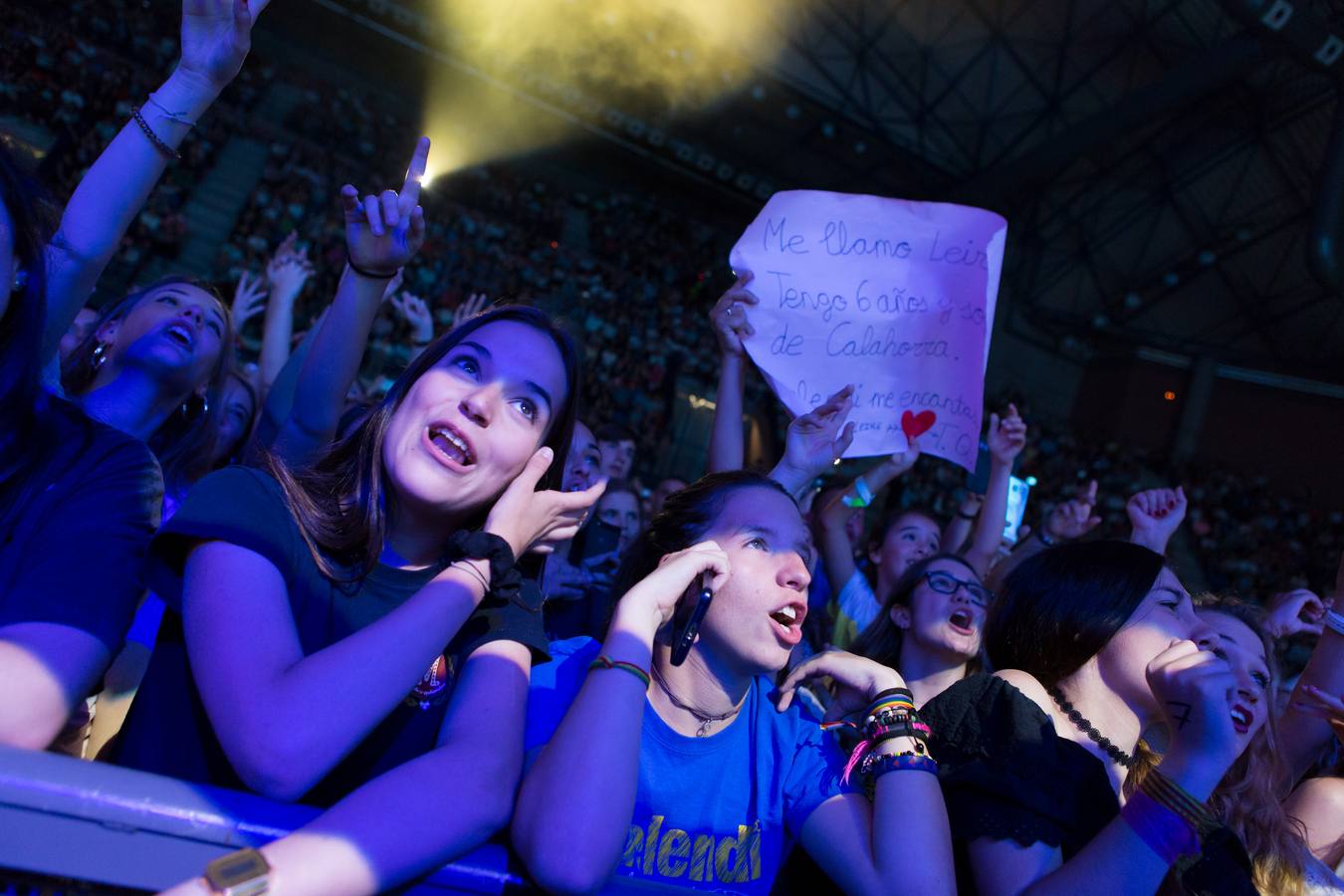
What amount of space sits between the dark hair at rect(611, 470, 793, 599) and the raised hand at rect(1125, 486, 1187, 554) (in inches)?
71.2

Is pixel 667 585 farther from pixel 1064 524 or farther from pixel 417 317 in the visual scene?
pixel 1064 524

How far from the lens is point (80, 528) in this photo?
48.9 inches

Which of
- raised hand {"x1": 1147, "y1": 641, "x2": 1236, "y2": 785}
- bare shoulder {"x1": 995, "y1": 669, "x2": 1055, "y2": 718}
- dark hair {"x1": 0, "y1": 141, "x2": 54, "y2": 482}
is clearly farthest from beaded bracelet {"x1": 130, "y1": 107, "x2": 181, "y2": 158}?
raised hand {"x1": 1147, "y1": 641, "x2": 1236, "y2": 785}

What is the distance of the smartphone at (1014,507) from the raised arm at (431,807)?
3405mm

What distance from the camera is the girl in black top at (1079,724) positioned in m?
1.52

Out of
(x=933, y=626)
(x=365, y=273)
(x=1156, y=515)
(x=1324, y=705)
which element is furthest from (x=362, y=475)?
(x=1156, y=515)

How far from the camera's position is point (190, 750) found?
120 centimetres

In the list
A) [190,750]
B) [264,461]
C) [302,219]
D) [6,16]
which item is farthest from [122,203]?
[6,16]

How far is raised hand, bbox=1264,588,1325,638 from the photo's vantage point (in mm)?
3254

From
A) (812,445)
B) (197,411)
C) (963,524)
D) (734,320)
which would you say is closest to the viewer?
(197,411)

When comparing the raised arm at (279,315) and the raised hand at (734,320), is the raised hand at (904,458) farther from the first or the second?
the raised arm at (279,315)

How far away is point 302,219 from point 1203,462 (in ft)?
53.5

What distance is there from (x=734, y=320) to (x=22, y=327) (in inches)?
76.1

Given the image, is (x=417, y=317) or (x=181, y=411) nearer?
(x=181, y=411)
